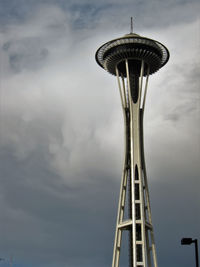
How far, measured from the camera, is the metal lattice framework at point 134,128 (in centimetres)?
10262

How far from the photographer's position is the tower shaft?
102m

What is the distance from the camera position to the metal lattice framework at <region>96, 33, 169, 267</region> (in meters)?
103

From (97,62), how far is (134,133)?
23.5m

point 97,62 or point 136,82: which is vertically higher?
point 97,62

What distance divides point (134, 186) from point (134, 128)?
13838 mm

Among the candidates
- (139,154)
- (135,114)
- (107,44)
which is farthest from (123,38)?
(139,154)

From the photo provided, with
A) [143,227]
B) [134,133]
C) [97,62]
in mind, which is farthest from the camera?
[97,62]

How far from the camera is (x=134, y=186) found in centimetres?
10406

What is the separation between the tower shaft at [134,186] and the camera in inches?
4006

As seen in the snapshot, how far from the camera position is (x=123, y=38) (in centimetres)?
11338

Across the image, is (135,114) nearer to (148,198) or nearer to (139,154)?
(139,154)

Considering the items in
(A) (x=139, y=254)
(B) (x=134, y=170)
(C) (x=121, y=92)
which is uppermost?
(C) (x=121, y=92)

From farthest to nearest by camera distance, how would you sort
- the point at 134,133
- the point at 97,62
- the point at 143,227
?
the point at 97,62
the point at 134,133
the point at 143,227

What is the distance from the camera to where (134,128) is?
358ft
